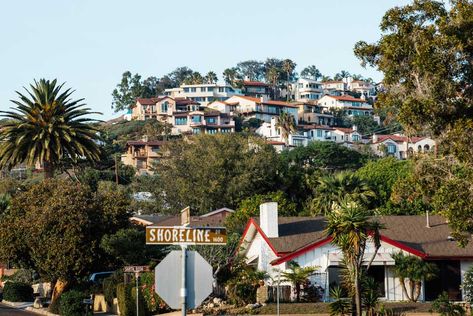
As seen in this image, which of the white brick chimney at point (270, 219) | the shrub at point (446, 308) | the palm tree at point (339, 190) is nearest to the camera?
the shrub at point (446, 308)

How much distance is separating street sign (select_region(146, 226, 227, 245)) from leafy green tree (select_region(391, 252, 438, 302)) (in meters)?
31.3

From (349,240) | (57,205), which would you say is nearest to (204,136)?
(57,205)

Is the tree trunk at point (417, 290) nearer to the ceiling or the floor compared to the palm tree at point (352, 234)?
nearer to the floor

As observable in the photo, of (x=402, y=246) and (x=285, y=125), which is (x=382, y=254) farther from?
(x=285, y=125)

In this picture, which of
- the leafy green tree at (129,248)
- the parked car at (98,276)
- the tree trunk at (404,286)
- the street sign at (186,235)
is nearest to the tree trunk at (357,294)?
the tree trunk at (404,286)

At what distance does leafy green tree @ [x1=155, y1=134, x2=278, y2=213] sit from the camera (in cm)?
9150

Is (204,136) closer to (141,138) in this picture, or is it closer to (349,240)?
(349,240)

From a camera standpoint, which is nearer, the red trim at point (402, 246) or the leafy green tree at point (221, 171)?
the red trim at point (402, 246)

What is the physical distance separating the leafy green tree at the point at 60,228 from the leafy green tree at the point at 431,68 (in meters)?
23.9

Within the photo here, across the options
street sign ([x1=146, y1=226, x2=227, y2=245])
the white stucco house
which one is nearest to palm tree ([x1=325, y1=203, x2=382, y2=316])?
the white stucco house

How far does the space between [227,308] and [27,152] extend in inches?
1053

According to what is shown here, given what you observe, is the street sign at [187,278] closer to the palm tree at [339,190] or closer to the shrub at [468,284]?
the shrub at [468,284]

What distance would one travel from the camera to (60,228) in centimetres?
5200

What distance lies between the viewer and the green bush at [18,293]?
195ft
